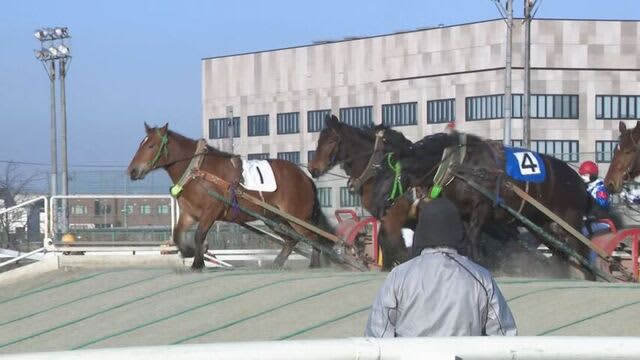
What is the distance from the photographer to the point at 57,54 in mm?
52125

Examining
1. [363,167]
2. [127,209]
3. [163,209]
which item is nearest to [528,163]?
[363,167]

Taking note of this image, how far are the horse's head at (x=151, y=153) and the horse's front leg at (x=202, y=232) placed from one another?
92 centimetres

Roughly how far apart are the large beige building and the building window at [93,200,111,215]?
115 feet

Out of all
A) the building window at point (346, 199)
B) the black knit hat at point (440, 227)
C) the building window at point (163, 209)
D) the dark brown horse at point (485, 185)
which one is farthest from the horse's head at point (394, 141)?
the black knit hat at point (440, 227)

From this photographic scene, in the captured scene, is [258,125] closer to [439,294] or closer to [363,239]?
[363,239]

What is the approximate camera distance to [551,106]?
5997 cm

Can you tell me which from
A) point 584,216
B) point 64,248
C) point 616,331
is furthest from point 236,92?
point 616,331

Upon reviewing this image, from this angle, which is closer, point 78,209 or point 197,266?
point 197,266

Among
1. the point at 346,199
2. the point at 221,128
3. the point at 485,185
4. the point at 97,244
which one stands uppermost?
the point at 221,128

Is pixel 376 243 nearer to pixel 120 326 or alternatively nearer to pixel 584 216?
pixel 584 216

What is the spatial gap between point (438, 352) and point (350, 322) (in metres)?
6.57

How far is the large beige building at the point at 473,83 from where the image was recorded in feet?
195

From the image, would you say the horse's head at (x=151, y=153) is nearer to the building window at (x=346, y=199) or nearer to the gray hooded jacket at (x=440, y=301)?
the building window at (x=346, y=199)

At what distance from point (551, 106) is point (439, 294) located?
5596 centimetres
